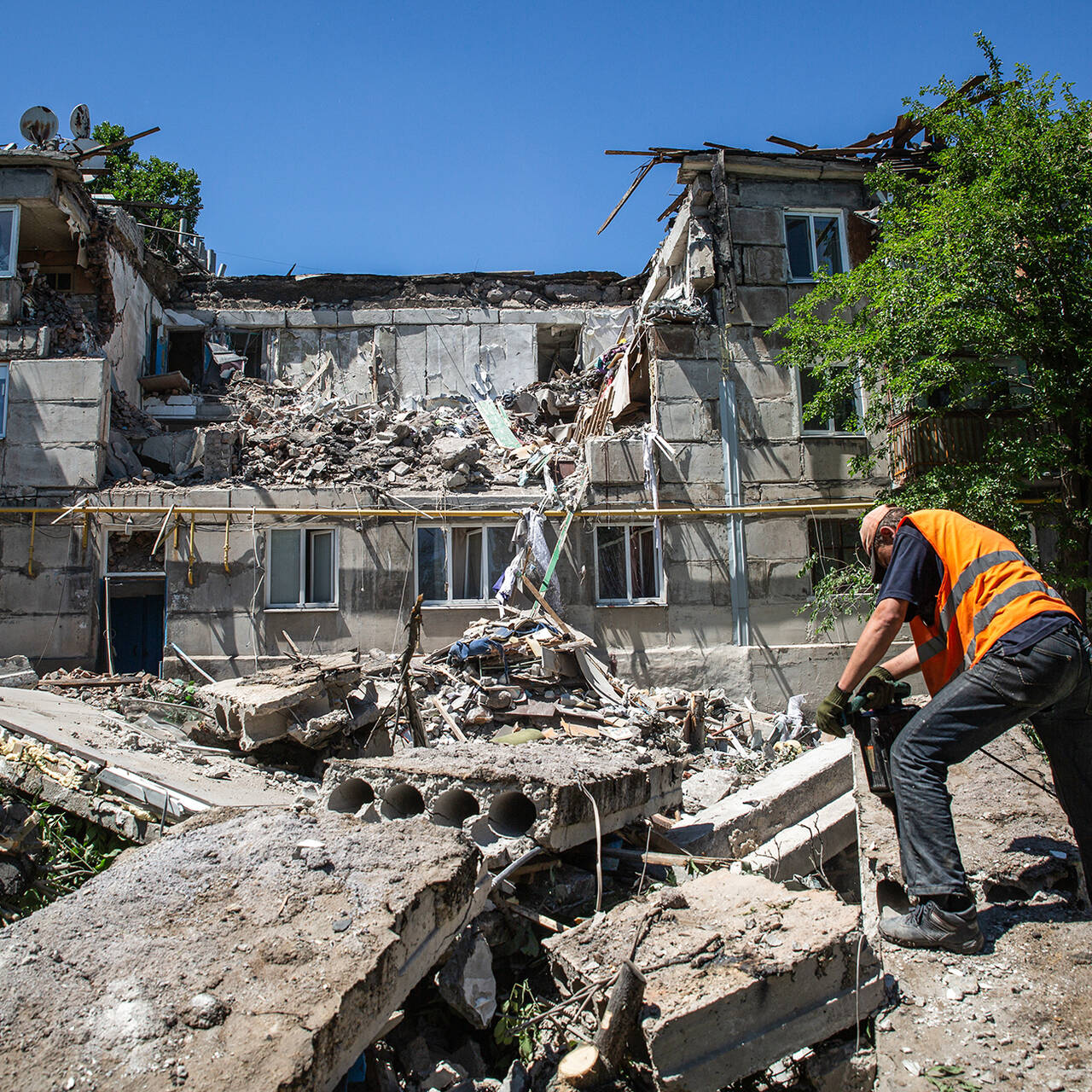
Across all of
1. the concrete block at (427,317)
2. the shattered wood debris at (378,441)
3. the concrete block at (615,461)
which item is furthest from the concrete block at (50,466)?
the concrete block at (615,461)

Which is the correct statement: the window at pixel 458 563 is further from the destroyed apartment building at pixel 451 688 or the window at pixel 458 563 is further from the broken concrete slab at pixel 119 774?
the broken concrete slab at pixel 119 774

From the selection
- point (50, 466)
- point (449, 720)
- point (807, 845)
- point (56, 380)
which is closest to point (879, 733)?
point (807, 845)

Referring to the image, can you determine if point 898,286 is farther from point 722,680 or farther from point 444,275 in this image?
point 444,275

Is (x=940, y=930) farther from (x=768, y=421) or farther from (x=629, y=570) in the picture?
(x=768, y=421)

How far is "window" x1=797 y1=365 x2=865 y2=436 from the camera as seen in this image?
13.9 m

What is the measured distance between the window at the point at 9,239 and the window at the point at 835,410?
43.7ft

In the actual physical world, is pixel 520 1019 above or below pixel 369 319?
below

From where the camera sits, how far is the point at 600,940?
3.76 metres

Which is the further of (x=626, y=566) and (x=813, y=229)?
(x=813, y=229)

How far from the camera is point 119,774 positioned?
572 cm

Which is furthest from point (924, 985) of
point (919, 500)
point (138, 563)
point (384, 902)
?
point (138, 563)

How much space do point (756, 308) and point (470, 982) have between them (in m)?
12.5

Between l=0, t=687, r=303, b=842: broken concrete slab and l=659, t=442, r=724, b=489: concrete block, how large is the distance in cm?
784

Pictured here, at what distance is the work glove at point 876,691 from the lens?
12.3ft
